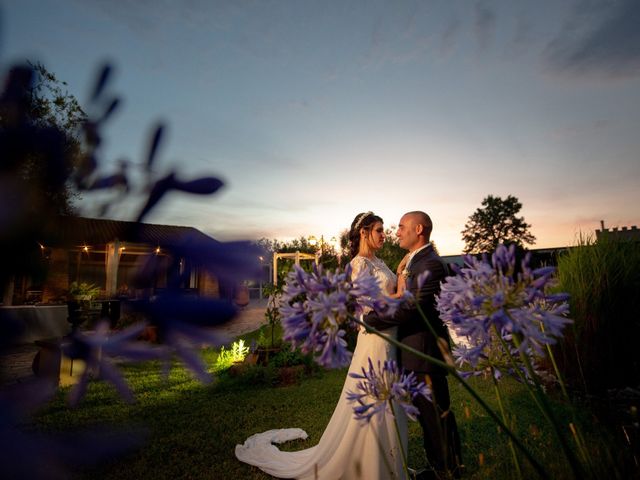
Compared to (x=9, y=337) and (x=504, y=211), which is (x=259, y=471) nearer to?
(x=9, y=337)

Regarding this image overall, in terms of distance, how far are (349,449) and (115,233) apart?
4170 millimetres

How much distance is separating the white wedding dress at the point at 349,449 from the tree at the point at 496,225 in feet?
189

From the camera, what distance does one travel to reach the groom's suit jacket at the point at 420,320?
359 cm

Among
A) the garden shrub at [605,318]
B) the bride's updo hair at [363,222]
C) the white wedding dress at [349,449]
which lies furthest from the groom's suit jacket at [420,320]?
the garden shrub at [605,318]

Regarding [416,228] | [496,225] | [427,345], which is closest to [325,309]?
[427,345]

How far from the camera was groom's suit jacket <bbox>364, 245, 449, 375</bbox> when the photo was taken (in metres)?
3.59

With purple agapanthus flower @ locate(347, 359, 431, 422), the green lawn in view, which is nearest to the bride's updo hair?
the green lawn

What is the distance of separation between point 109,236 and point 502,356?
1491 mm

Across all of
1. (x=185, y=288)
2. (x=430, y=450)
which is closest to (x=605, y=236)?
(x=430, y=450)

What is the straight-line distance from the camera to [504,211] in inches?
2296

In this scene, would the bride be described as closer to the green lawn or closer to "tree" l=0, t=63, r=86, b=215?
the green lawn

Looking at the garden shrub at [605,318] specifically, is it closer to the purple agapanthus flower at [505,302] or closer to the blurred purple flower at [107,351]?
the purple agapanthus flower at [505,302]

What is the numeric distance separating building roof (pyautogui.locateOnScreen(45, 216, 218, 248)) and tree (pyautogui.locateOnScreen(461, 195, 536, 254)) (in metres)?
61.4

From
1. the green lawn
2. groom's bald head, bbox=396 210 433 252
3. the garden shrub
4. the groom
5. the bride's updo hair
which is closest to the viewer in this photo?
the groom
